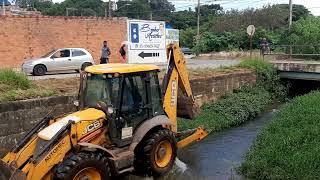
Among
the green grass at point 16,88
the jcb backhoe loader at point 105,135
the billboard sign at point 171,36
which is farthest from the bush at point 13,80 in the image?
the billboard sign at point 171,36

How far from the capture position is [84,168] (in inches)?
306

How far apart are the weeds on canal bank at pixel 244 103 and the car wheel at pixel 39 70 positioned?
26.1ft

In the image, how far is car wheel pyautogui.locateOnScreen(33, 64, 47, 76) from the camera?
2106cm

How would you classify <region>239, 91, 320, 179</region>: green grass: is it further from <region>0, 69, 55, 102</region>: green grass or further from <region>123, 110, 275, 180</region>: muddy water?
<region>0, 69, 55, 102</region>: green grass

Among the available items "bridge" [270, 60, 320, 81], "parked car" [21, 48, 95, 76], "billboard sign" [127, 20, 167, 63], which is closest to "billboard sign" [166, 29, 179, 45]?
"billboard sign" [127, 20, 167, 63]

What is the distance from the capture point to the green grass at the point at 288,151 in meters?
9.81

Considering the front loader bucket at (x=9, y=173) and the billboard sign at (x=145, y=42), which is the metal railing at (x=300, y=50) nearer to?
the billboard sign at (x=145, y=42)

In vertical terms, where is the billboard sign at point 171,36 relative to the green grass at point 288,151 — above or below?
above

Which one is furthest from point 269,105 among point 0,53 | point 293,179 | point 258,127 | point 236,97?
point 0,53

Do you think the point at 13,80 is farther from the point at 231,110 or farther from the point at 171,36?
the point at 171,36

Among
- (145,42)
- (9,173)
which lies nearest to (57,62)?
(145,42)

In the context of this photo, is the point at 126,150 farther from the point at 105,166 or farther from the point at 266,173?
the point at 266,173

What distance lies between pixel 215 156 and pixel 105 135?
16.2ft

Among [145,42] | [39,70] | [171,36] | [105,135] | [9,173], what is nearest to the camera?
[9,173]
